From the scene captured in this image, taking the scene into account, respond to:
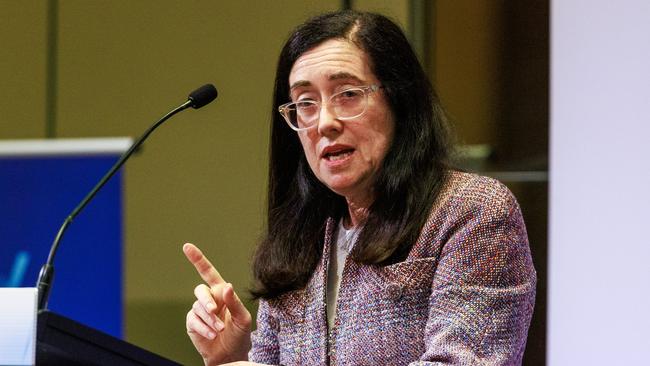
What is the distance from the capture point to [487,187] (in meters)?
1.78

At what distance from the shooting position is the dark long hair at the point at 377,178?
1.84 meters

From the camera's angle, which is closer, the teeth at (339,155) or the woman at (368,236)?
the woman at (368,236)

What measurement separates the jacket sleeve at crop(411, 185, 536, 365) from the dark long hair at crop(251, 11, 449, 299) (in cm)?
11

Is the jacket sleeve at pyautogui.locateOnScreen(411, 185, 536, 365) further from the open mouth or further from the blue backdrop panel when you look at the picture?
the blue backdrop panel

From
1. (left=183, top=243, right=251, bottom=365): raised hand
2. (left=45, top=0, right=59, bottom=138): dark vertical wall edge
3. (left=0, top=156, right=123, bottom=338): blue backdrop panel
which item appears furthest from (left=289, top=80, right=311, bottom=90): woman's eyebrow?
(left=45, top=0, right=59, bottom=138): dark vertical wall edge

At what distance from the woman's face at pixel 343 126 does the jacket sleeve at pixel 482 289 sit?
0.23 m

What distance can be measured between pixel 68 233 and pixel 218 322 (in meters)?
1.32

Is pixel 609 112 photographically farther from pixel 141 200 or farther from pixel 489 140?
pixel 141 200

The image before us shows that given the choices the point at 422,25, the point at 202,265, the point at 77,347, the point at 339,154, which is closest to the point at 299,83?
the point at 339,154

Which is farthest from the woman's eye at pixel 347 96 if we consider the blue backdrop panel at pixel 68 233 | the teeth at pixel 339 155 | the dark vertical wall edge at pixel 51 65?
the dark vertical wall edge at pixel 51 65

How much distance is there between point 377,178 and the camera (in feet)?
6.26

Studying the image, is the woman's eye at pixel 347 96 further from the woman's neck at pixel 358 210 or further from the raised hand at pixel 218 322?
the raised hand at pixel 218 322

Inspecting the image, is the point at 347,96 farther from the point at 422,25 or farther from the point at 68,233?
the point at 422,25

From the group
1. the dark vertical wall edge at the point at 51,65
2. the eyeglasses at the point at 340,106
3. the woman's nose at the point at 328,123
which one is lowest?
the woman's nose at the point at 328,123
